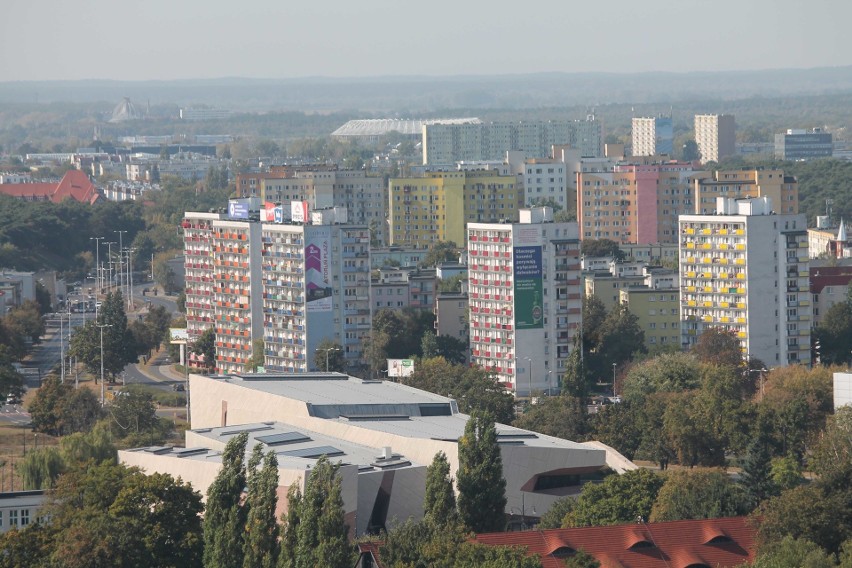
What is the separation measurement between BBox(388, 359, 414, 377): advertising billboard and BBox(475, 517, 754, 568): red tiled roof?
83.5ft

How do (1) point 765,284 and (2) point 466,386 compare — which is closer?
(2) point 466,386

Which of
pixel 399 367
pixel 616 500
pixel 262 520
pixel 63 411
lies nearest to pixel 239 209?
pixel 399 367

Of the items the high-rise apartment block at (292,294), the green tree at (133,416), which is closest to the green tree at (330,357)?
the high-rise apartment block at (292,294)

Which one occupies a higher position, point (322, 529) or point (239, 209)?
point (239, 209)

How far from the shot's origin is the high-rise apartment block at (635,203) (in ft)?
301

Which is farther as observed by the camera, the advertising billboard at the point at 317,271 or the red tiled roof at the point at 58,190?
the red tiled roof at the point at 58,190

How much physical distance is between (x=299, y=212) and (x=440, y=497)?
30187 millimetres

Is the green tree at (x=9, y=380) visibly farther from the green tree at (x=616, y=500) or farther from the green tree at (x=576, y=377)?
the green tree at (x=616, y=500)

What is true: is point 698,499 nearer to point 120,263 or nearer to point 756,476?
point 756,476

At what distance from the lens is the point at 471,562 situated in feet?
91.1

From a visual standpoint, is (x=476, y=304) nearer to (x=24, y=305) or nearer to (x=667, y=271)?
(x=667, y=271)

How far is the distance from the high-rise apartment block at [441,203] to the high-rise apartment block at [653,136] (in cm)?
6404

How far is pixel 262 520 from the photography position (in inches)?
1200

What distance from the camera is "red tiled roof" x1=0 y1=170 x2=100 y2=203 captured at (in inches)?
5074
